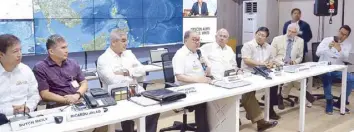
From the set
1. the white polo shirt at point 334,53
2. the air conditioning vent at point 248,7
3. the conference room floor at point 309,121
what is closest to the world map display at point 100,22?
the air conditioning vent at point 248,7

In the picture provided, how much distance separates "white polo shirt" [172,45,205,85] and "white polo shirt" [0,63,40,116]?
133 cm

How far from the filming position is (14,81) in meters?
2.46

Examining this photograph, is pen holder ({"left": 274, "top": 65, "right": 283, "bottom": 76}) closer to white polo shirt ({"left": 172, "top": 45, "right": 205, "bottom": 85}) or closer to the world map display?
white polo shirt ({"left": 172, "top": 45, "right": 205, "bottom": 85})

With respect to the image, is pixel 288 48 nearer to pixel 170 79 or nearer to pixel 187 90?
pixel 170 79

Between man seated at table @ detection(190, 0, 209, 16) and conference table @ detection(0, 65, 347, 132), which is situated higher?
man seated at table @ detection(190, 0, 209, 16)

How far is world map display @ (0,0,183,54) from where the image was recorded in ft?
15.8

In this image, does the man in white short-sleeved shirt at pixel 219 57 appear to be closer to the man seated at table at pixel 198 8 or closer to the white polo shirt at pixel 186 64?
the white polo shirt at pixel 186 64

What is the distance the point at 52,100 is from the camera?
2707mm

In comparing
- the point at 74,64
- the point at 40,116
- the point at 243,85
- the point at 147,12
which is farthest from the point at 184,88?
the point at 147,12

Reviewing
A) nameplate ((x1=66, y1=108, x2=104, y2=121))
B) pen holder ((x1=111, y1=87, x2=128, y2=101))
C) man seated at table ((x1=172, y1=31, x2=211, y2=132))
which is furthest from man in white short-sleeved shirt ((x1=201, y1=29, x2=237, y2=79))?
nameplate ((x1=66, y1=108, x2=104, y2=121))

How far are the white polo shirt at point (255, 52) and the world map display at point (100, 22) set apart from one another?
222 centimetres

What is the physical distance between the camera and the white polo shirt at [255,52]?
4238mm

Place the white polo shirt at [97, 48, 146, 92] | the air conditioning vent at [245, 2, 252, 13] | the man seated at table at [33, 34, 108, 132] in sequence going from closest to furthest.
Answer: the man seated at table at [33, 34, 108, 132], the white polo shirt at [97, 48, 146, 92], the air conditioning vent at [245, 2, 252, 13]

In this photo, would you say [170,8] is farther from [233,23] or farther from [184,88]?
[184,88]
